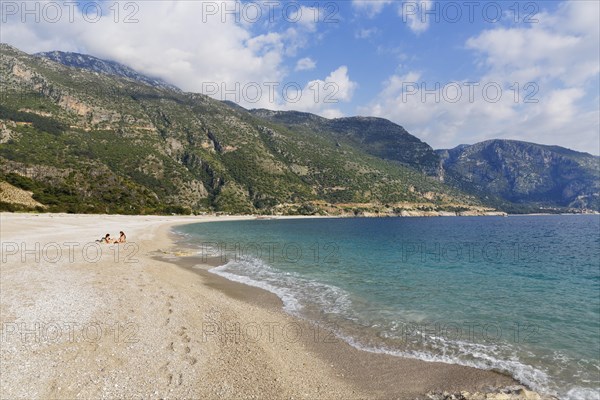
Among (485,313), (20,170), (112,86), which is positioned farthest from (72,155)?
(485,313)

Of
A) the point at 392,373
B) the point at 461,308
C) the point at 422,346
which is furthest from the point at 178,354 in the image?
the point at 461,308

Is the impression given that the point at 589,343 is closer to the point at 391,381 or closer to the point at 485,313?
the point at 485,313

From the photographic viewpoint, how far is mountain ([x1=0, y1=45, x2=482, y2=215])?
306ft

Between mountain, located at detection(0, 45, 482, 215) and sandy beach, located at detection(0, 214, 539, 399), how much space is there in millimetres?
70007

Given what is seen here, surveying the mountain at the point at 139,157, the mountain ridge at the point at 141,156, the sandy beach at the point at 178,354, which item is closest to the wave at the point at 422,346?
the sandy beach at the point at 178,354

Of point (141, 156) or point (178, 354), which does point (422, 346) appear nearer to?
point (178, 354)

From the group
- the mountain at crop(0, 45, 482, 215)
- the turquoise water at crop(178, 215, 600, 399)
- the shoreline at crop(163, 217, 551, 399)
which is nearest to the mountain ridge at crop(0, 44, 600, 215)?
the mountain at crop(0, 45, 482, 215)

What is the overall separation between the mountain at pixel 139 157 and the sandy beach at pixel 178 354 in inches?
2756

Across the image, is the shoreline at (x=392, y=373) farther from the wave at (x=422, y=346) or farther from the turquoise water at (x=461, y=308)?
the turquoise water at (x=461, y=308)

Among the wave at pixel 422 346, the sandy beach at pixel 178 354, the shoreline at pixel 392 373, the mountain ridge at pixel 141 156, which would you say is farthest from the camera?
the mountain ridge at pixel 141 156

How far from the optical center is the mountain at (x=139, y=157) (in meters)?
93.4

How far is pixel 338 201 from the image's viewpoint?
608 ft

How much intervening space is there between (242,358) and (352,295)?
10.6 meters

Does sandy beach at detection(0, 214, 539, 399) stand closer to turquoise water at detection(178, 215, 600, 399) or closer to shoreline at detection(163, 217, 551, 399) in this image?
shoreline at detection(163, 217, 551, 399)
